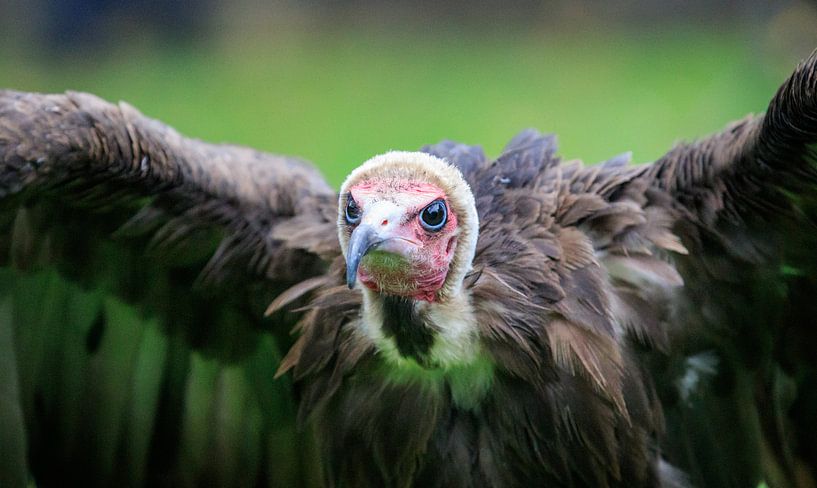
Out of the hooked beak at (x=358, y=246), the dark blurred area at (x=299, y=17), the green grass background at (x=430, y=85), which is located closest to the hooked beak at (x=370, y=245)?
the hooked beak at (x=358, y=246)

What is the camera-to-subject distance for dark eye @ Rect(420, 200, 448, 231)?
405 cm

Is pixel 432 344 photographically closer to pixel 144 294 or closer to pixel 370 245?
pixel 370 245

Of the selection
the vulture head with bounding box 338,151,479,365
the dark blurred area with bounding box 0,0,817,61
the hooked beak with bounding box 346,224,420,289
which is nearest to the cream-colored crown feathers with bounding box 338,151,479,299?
the vulture head with bounding box 338,151,479,365

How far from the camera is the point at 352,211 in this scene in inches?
159

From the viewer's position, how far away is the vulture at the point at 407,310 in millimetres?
4312

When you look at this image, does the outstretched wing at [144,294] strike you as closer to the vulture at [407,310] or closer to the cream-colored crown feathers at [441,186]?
the vulture at [407,310]

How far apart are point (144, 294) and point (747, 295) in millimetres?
2459

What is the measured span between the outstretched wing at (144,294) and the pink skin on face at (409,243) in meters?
0.86

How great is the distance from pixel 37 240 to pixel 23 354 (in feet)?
1.84

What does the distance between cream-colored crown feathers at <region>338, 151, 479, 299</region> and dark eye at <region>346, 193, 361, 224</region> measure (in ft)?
0.20

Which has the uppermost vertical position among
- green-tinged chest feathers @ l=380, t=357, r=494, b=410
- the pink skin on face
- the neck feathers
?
the pink skin on face

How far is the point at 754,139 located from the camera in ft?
14.4

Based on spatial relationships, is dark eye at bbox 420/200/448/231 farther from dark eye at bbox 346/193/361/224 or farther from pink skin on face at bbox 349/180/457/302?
dark eye at bbox 346/193/361/224

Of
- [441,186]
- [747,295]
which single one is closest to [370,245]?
[441,186]
